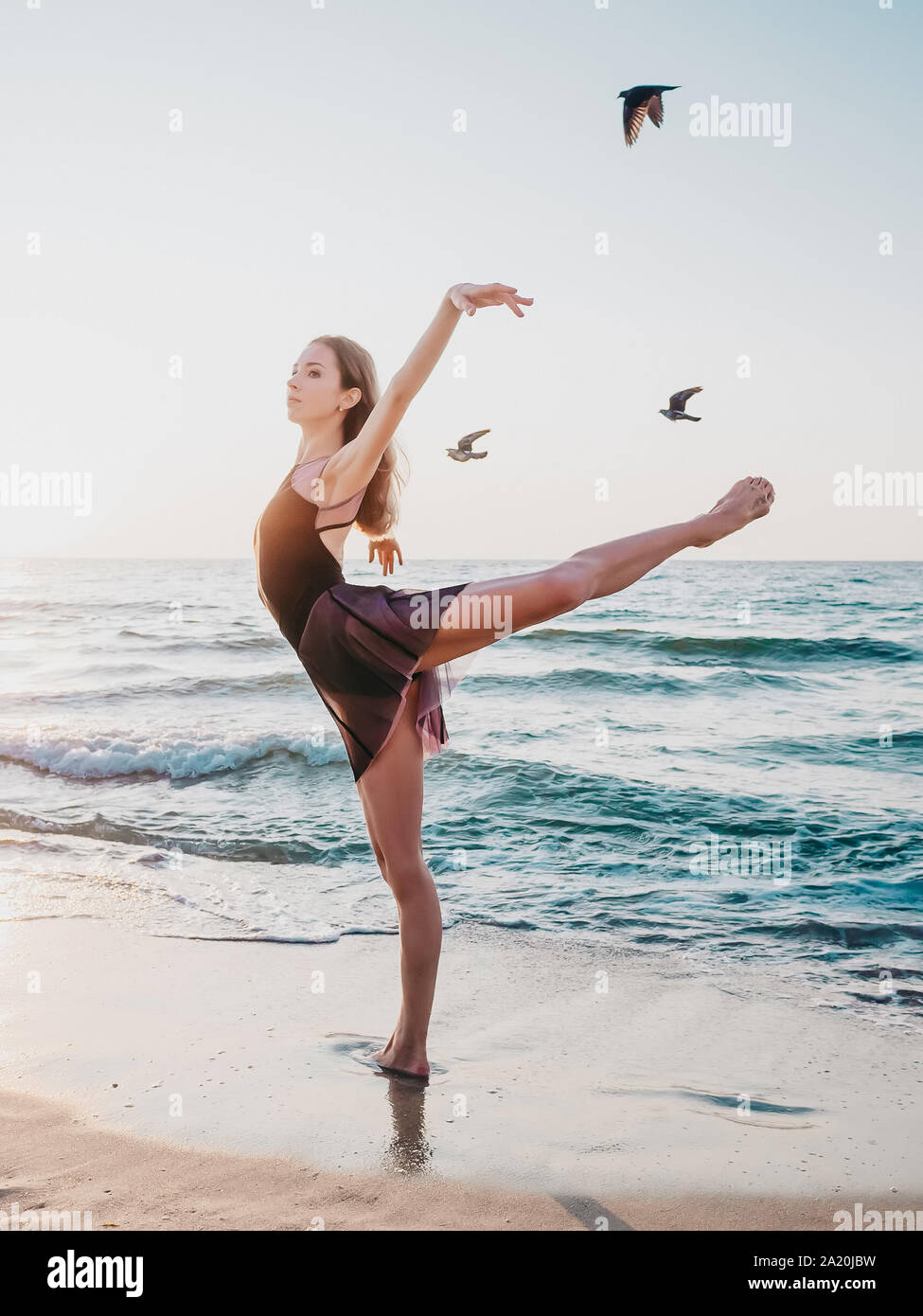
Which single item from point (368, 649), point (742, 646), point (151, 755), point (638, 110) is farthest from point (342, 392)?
point (742, 646)

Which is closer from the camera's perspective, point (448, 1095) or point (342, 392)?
point (448, 1095)

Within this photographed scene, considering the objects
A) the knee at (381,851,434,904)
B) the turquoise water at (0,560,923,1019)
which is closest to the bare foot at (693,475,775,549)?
the knee at (381,851,434,904)

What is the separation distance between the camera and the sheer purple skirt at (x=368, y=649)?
120 inches

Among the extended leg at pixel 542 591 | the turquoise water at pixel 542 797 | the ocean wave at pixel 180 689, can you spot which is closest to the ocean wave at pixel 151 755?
the turquoise water at pixel 542 797

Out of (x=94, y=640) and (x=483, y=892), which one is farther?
(x=94, y=640)

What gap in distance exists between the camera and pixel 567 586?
2902 mm

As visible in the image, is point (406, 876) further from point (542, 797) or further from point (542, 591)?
point (542, 797)

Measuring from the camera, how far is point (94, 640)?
63.6 feet

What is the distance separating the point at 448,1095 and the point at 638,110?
4.52m
